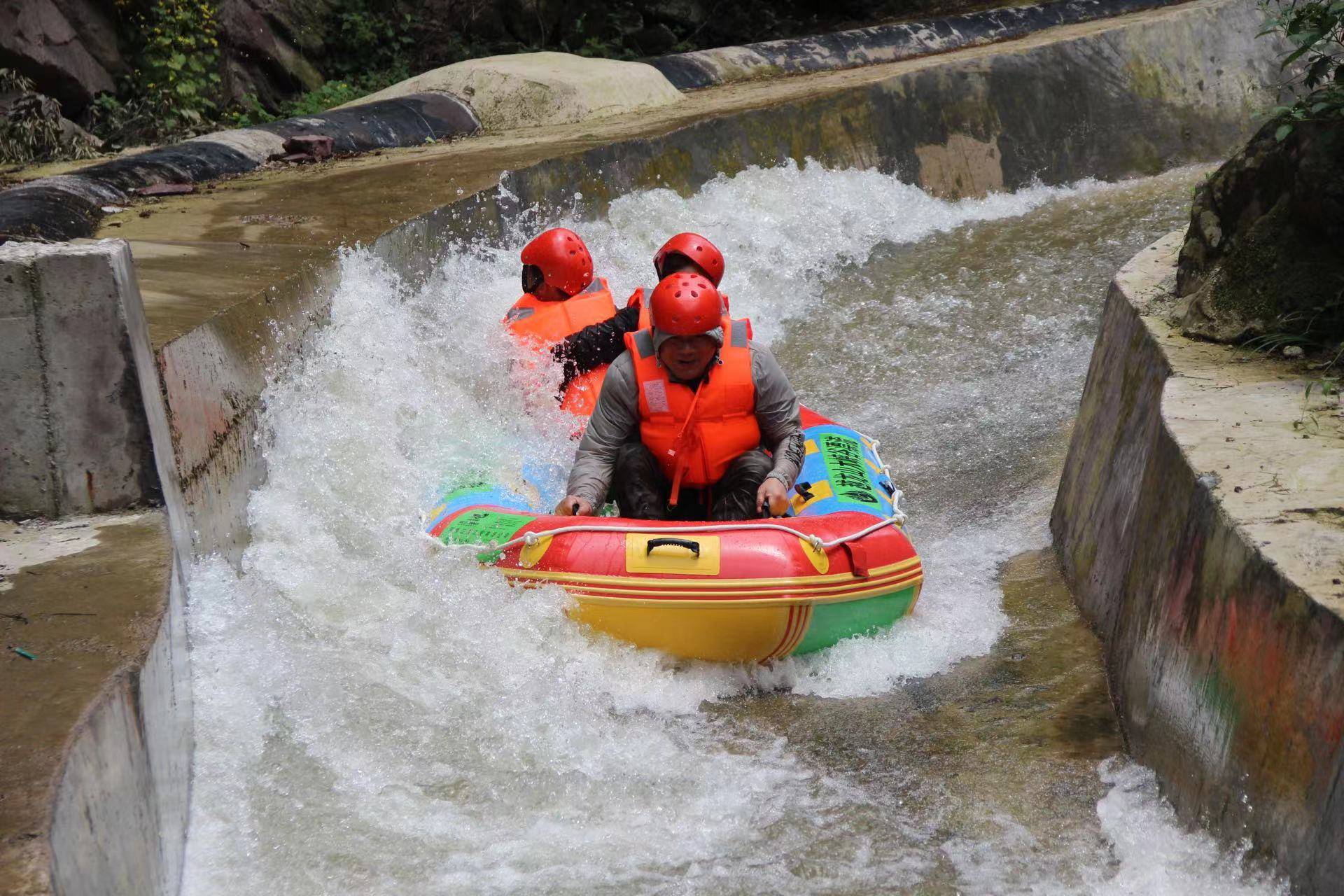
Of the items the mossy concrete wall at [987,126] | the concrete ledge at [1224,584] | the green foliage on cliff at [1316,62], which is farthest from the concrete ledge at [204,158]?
the green foliage on cliff at [1316,62]

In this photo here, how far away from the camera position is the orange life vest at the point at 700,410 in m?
4.63

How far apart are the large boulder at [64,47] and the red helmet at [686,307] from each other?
950 centimetres

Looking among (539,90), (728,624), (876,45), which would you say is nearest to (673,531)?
(728,624)

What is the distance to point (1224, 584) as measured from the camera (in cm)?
303

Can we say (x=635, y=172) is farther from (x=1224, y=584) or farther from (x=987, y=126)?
(x=1224, y=584)

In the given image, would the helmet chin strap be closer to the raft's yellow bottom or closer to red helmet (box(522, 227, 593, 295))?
the raft's yellow bottom

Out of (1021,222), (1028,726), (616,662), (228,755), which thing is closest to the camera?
(228,755)

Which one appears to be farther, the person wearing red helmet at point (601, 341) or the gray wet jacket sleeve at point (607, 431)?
the person wearing red helmet at point (601, 341)

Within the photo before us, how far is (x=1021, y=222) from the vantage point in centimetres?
1076

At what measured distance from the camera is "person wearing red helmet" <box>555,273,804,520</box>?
461cm

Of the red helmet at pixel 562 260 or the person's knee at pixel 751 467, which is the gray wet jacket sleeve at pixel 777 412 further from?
the red helmet at pixel 562 260

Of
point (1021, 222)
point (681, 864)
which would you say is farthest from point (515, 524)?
point (1021, 222)

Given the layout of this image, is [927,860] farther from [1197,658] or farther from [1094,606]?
[1094,606]

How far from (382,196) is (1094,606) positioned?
16.8ft
